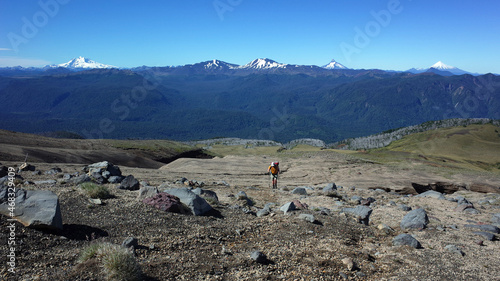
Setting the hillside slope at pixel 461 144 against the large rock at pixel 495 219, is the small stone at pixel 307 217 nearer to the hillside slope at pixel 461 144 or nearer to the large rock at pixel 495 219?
the large rock at pixel 495 219

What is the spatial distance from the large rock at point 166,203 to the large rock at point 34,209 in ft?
11.3

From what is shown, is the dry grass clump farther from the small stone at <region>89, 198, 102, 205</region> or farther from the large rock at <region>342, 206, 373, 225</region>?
the large rock at <region>342, 206, 373, 225</region>

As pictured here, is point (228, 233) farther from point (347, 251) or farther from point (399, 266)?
point (399, 266)

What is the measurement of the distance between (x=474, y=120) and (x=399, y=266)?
14001cm

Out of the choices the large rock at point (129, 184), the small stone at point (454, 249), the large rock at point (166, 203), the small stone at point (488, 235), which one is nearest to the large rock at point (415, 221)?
the small stone at point (488, 235)

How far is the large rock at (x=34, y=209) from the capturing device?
26.7ft

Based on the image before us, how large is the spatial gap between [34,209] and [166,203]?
4.25m

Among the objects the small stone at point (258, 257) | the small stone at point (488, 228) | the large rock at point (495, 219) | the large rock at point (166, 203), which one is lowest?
the large rock at point (495, 219)

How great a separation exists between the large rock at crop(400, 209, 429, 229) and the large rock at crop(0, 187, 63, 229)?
13.1 m

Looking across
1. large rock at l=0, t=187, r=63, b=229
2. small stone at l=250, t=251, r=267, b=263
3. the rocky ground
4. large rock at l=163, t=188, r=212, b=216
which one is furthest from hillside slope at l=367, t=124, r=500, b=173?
large rock at l=0, t=187, r=63, b=229

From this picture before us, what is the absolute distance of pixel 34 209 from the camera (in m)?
8.40

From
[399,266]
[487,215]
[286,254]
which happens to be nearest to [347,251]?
[399,266]

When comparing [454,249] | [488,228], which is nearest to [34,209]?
[454,249]

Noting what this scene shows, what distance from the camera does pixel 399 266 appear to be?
30.1 feet
